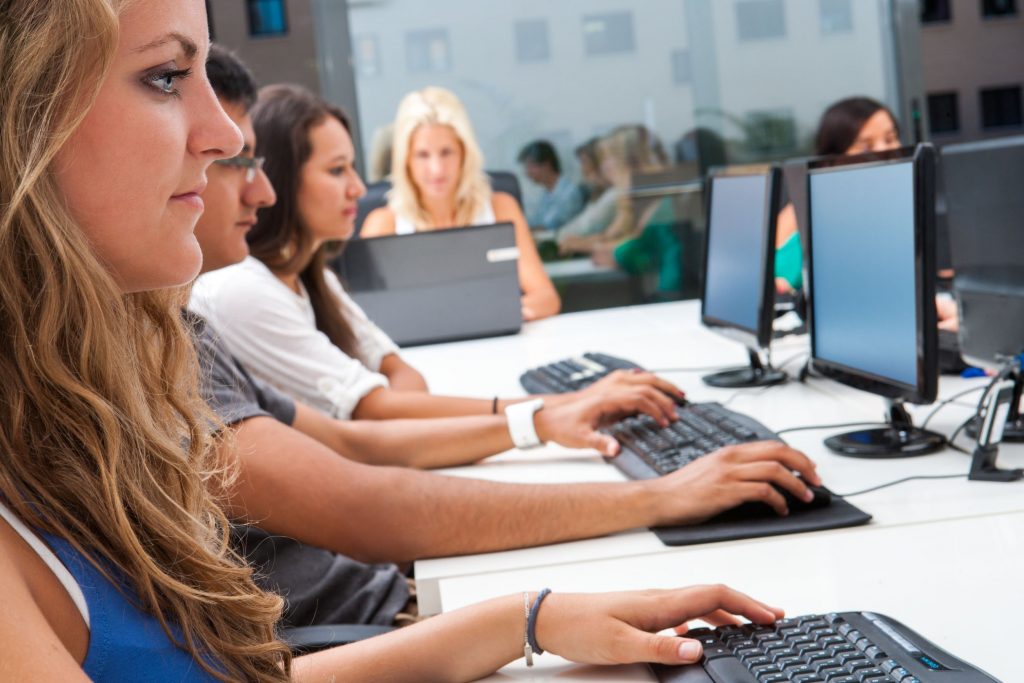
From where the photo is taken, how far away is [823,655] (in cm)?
91

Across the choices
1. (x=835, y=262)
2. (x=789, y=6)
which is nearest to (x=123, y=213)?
(x=835, y=262)

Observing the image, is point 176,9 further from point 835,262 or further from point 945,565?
point 835,262

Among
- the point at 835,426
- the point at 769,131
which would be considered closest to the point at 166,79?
the point at 835,426

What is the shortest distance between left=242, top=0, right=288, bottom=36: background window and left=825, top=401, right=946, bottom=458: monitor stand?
3917 mm

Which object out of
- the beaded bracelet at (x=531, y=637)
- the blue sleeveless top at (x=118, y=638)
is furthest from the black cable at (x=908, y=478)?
the blue sleeveless top at (x=118, y=638)

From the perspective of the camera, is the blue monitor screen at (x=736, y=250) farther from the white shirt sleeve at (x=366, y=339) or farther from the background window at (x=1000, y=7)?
the background window at (x=1000, y=7)

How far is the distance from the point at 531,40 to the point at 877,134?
6.40ft

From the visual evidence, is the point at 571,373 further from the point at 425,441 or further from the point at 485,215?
the point at 485,215

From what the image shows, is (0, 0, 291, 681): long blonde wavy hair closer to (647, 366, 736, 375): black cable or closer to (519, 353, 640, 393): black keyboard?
(519, 353, 640, 393): black keyboard

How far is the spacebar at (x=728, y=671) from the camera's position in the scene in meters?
0.90

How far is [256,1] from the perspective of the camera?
5.31 meters

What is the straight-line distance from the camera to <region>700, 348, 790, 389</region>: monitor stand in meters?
2.32

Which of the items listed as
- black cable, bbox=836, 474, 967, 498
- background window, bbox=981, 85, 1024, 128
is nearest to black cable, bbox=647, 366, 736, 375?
black cable, bbox=836, 474, 967, 498

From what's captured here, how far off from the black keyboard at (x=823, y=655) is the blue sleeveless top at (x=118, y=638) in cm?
41
